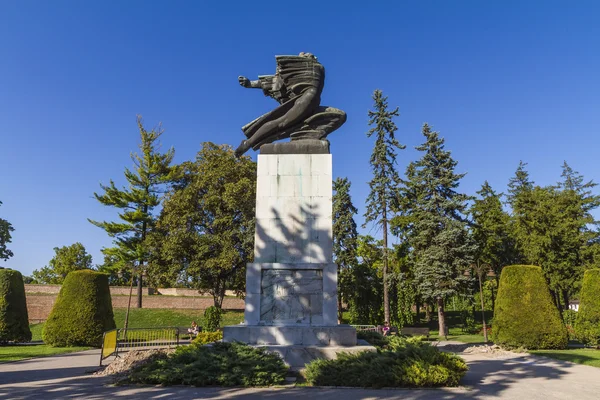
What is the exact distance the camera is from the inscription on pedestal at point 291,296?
827 centimetres

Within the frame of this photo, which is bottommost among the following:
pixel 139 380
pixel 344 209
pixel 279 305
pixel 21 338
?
pixel 21 338

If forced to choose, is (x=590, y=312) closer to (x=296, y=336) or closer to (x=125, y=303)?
(x=296, y=336)

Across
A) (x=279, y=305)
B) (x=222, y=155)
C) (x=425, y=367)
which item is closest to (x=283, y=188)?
(x=279, y=305)

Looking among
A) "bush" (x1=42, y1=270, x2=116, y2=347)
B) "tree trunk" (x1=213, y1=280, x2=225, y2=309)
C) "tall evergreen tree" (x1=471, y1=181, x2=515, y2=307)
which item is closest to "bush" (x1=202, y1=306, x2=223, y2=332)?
"bush" (x1=42, y1=270, x2=116, y2=347)

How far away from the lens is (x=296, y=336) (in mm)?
7902

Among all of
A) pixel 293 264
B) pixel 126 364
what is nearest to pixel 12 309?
pixel 126 364

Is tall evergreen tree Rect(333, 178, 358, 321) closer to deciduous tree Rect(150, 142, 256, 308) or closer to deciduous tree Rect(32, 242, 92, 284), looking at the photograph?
deciduous tree Rect(150, 142, 256, 308)

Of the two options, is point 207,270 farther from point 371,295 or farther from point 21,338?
point 371,295

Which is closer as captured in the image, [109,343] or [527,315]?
[109,343]

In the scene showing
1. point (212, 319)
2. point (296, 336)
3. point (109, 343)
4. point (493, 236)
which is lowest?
point (212, 319)

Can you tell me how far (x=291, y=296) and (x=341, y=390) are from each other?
244 cm

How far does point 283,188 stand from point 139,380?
4826mm

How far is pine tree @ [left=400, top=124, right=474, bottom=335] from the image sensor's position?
84.6ft

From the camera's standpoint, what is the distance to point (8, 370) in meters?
9.81
